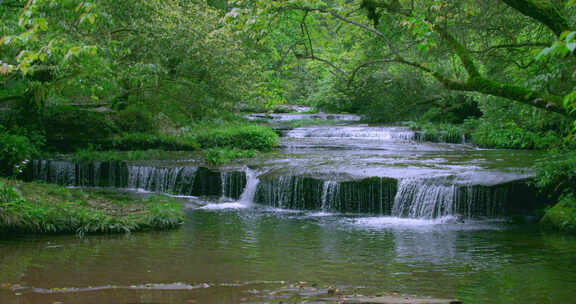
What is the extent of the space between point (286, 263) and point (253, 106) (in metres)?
10.1

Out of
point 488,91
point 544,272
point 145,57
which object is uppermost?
point 145,57

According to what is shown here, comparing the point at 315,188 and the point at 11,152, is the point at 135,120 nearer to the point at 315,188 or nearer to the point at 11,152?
the point at 11,152

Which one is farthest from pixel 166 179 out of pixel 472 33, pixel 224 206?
pixel 472 33

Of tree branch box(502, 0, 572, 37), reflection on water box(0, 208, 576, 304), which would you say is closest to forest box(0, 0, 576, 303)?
tree branch box(502, 0, 572, 37)

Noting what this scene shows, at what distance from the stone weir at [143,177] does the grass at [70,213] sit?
3.48 metres

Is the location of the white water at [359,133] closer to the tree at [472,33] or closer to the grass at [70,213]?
the tree at [472,33]

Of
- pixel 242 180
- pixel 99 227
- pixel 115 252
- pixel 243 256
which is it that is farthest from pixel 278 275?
pixel 242 180

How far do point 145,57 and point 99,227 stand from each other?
594cm

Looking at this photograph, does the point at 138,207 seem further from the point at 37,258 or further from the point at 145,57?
the point at 145,57

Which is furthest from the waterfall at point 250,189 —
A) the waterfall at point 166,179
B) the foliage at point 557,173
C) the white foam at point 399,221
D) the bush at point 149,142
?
the foliage at point 557,173

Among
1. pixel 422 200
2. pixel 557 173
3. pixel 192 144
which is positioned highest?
pixel 192 144

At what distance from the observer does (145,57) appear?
13625mm

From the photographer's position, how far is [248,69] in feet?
53.6

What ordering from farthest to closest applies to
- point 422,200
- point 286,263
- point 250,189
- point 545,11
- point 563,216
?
1. point 250,189
2. point 422,200
3. point 563,216
4. point 286,263
5. point 545,11
